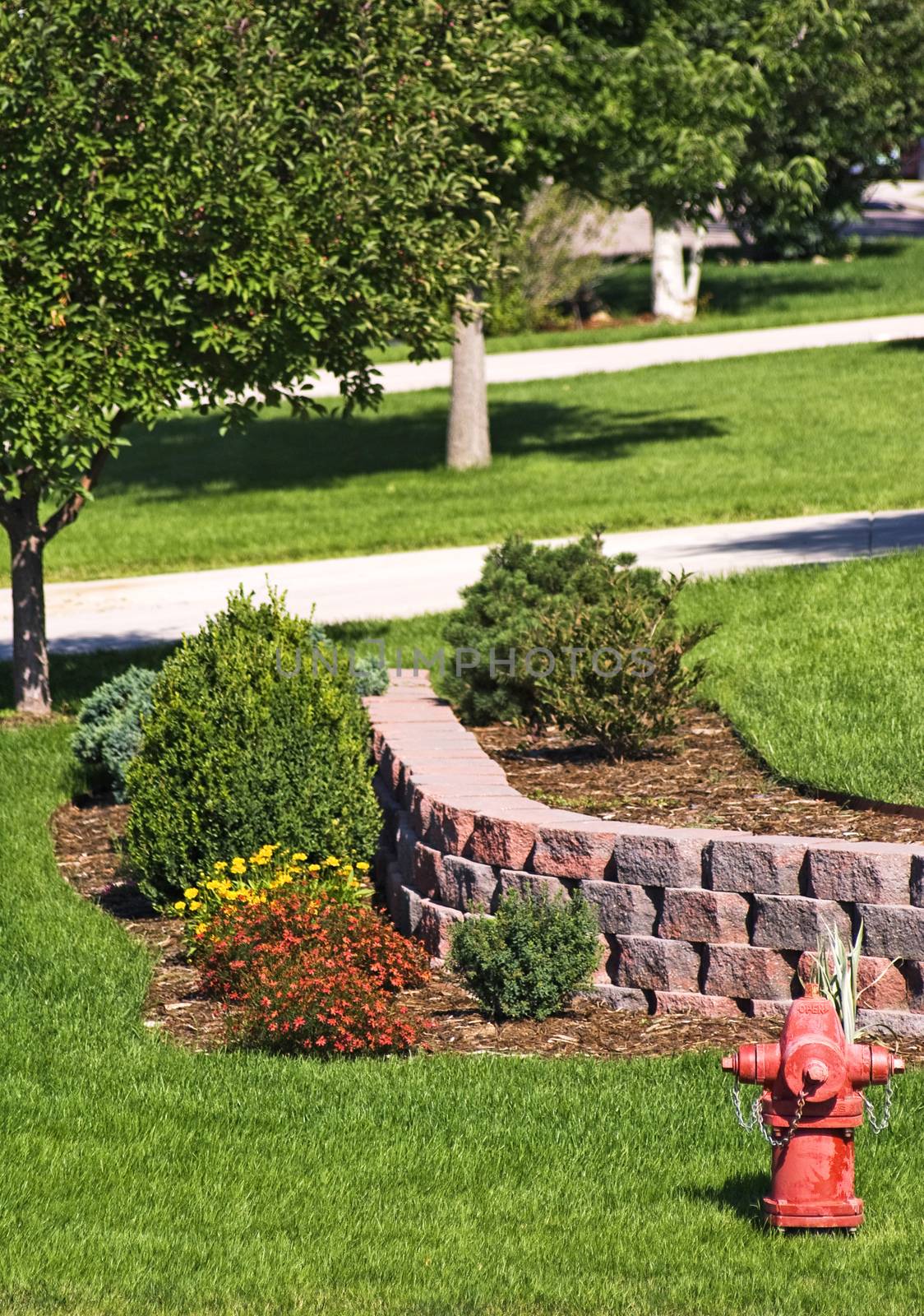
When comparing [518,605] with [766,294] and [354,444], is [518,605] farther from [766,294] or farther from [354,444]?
[766,294]

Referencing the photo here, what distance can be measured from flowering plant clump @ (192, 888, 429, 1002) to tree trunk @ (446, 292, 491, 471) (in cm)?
1242

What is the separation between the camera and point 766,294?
109ft

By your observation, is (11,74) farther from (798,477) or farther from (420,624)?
(798,477)

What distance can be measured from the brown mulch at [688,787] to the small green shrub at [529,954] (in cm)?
84

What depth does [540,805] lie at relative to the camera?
7.45 metres

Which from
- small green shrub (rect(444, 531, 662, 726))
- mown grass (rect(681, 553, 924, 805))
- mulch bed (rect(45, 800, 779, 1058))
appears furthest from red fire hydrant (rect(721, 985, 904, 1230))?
small green shrub (rect(444, 531, 662, 726))

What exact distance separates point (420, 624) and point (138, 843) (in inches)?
183

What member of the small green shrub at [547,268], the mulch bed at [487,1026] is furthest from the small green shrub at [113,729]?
the small green shrub at [547,268]

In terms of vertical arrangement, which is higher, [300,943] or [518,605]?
[518,605]

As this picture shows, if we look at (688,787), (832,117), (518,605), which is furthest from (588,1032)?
(832,117)

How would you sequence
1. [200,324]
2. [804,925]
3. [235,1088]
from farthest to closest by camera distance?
[200,324], [804,925], [235,1088]

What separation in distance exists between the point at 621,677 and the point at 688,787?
0.61m

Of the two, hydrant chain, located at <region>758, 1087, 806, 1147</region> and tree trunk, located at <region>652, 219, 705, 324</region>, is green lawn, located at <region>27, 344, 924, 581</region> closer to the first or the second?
tree trunk, located at <region>652, 219, 705, 324</region>

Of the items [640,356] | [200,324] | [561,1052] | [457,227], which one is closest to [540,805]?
[561,1052]
